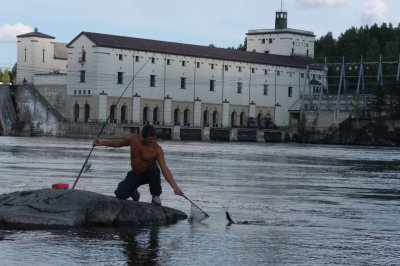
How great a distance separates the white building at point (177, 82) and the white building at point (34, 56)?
1361 cm

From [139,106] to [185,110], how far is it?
910 cm

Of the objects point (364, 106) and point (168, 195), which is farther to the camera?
point (364, 106)

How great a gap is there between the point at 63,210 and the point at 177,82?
4466 inches

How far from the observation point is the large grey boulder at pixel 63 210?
13328mm

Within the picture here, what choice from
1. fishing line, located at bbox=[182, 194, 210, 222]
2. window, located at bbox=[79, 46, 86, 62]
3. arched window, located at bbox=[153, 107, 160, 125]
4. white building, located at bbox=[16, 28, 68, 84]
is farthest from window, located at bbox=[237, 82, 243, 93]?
fishing line, located at bbox=[182, 194, 210, 222]

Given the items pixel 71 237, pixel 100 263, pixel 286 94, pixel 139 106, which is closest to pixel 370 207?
pixel 71 237

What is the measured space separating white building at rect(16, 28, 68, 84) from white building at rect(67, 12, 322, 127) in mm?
13609

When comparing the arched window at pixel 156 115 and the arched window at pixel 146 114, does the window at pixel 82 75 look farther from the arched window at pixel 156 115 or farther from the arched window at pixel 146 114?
the arched window at pixel 156 115

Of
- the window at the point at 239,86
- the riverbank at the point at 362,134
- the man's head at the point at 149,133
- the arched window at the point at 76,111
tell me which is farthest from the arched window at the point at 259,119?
the man's head at the point at 149,133

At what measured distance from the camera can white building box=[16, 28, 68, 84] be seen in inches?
5354

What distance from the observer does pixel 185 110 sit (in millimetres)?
128250

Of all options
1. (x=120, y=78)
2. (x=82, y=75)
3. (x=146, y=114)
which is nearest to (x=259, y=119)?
(x=146, y=114)

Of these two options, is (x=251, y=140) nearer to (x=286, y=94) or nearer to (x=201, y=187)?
(x=286, y=94)

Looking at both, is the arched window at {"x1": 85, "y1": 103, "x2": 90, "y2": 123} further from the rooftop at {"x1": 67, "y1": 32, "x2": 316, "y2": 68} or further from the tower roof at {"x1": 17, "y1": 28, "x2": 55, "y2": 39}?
the tower roof at {"x1": 17, "y1": 28, "x2": 55, "y2": 39}
